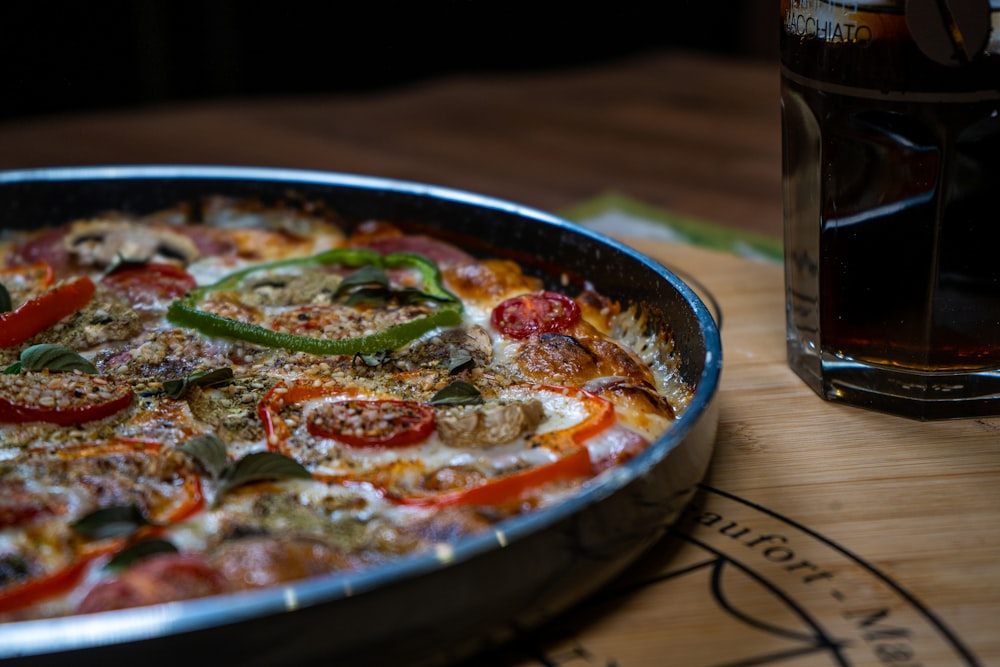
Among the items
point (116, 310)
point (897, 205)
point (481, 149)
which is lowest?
point (481, 149)

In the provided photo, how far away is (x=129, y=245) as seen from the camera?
2422mm

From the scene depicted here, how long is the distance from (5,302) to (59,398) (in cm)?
49

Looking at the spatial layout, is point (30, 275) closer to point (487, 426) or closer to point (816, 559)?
point (487, 426)

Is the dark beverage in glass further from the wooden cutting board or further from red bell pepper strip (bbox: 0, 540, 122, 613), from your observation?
red bell pepper strip (bbox: 0, 540, 122, 613)

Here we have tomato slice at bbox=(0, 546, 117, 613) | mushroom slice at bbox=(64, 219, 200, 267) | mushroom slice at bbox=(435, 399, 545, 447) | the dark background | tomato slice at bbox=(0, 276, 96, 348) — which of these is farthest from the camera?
the dark background

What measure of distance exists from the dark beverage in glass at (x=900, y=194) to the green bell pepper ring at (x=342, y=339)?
0.64m

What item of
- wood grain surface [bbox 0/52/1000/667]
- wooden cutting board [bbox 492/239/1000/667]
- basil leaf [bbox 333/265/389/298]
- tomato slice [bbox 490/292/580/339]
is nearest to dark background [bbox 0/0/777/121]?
wood grain surface [bbox 0/52/1000/667]

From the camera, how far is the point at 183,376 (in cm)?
184

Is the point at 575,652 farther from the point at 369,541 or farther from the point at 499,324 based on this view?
the point at 499,324

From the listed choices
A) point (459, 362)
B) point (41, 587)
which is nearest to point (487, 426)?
point (459, 362)

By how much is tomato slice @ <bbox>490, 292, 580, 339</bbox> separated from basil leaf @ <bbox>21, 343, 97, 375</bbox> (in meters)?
0.68

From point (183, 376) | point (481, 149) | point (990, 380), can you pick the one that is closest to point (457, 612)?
point (183, 376)

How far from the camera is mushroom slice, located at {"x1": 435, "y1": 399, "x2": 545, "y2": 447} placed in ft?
5.16

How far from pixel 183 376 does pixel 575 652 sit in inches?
33.8
